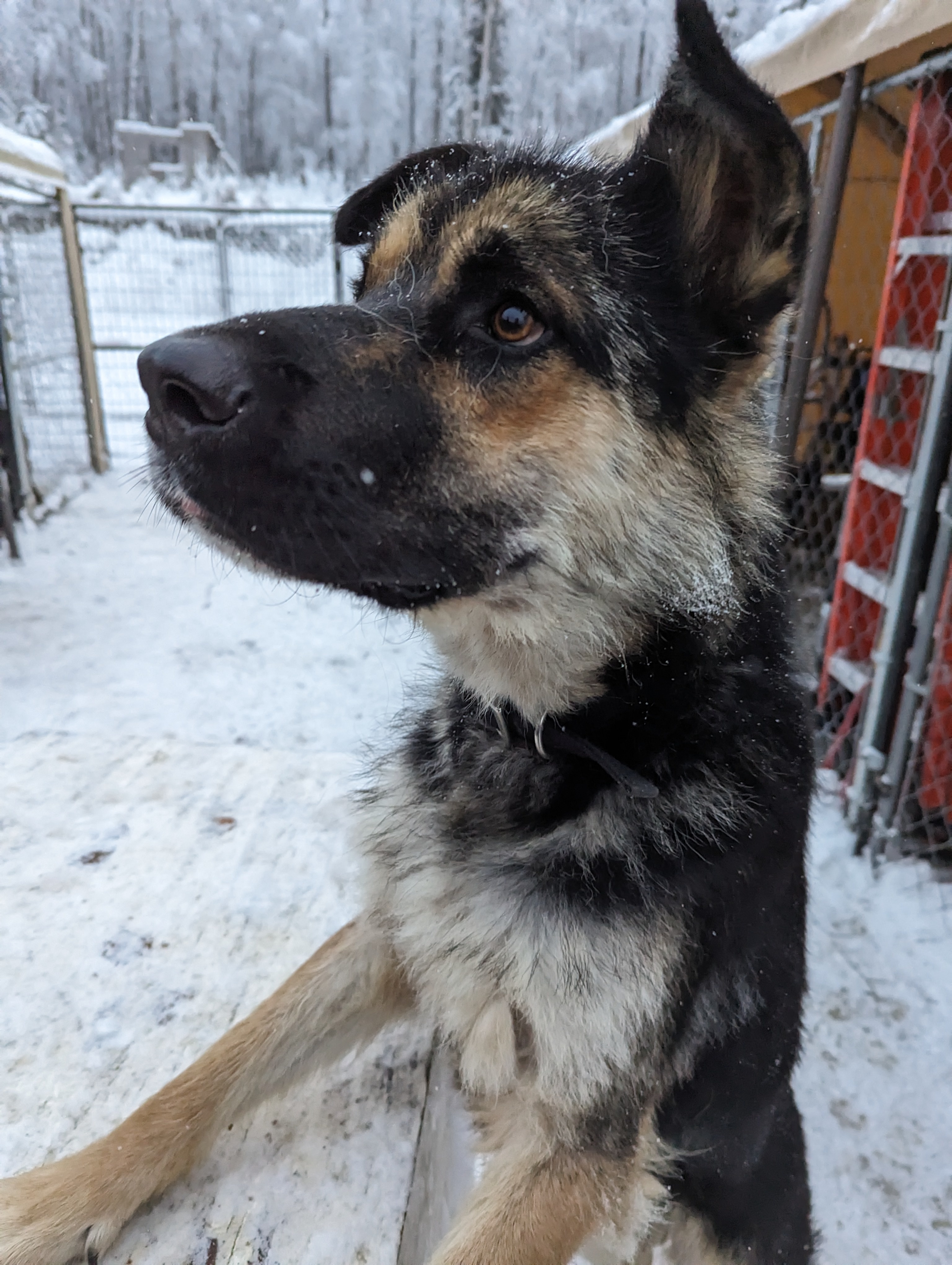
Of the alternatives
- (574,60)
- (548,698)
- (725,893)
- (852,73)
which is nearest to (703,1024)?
(725,893)

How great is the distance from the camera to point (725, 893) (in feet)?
4.86

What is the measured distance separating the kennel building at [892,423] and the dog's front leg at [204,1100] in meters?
2.13

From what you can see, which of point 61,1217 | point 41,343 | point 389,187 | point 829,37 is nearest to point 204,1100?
point 61,1217

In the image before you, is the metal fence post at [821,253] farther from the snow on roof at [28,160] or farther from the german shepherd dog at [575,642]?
the snow on roof at [28,160]

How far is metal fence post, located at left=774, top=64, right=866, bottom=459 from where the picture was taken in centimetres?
371

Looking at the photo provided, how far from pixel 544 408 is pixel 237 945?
5.68ft

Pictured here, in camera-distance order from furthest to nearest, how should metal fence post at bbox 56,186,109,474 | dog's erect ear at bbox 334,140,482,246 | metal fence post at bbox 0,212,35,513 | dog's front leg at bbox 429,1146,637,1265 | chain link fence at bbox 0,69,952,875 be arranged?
1. metal fence post at bbox 56,186,109,474
2. metal fence post at bbox 0,212,35,513
3. chain link fence at bbox 0,69,952,875
4. dog's erect ear at bbox 334,140,482,246
5. dog's front leg at bbox 429,1146,637,1265

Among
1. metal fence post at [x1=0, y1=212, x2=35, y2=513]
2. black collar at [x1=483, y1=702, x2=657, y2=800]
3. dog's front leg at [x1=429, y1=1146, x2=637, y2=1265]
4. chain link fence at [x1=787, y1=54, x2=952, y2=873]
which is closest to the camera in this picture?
dog's front leg at [x1=429, y1=1146, x2=637, y2=1265]

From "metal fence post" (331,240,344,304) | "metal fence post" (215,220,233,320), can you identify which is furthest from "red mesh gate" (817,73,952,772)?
"metal fence post" (215,220,233,320)

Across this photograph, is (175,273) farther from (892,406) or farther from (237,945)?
(237,945)

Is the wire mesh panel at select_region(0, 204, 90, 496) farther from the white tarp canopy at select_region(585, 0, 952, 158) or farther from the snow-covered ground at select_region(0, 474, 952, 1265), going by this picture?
the white tarp canopy at select_region(585, 0, 952, 158)

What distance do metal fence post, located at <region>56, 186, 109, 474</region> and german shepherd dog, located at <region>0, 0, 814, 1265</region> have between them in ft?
26.2

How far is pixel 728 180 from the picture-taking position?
149 cm

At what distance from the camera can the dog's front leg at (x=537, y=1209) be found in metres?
1.35
